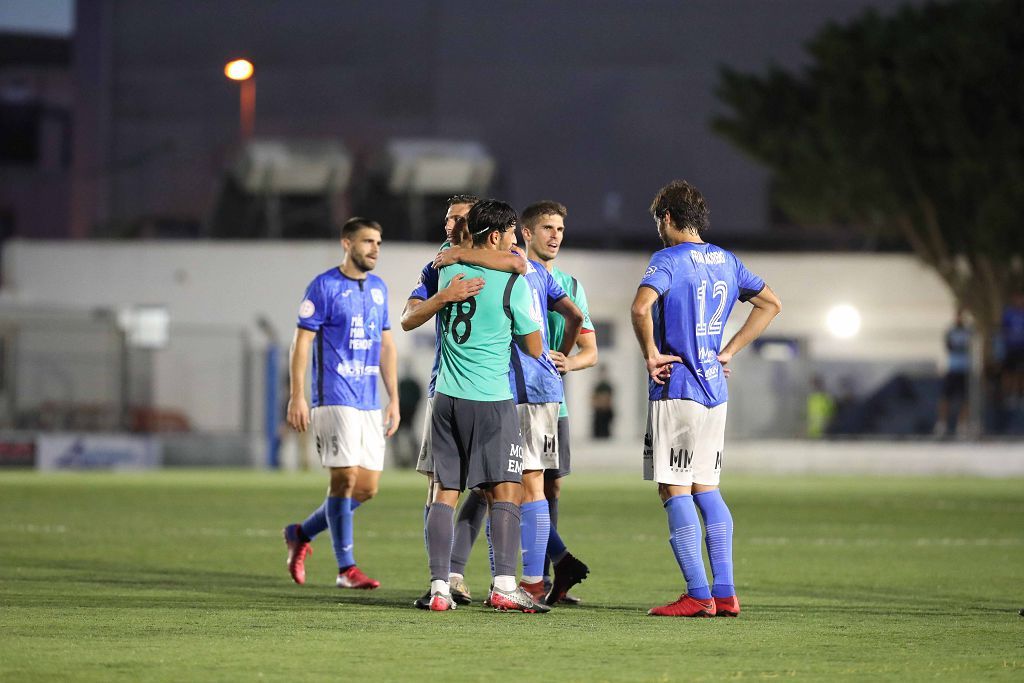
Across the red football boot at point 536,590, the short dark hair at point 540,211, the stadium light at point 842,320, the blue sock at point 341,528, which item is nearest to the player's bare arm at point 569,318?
→ the short dark hair at point 540,211

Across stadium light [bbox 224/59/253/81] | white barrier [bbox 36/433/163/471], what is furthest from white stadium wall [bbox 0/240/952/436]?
stadium light [bbox 224/59/253/81]

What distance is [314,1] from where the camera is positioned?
45.3m

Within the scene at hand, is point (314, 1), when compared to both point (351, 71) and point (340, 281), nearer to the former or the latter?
point (351, 71)

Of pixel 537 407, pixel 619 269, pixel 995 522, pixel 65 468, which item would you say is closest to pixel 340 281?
pixel 537 407

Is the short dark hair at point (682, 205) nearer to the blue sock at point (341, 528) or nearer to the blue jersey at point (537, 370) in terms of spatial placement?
the blue jersey at point (537, 370)

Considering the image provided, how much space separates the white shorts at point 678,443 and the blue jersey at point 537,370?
0.79 metres

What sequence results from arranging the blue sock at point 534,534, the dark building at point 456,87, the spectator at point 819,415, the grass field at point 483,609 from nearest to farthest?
the grass field at point 483,609 → the blue sock at point 534,534 → the spectator at point 819,415 → the dark building at point 456,87

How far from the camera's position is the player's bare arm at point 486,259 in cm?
885

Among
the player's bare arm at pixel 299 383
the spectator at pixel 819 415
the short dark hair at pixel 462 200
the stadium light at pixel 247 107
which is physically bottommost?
the spectator at pixel 819 415

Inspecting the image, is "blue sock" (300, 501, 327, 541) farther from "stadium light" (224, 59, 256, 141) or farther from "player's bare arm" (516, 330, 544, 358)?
"stadium light" (224, 59, 256, 141)

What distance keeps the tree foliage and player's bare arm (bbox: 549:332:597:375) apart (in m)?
28.4

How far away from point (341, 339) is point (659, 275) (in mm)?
2738

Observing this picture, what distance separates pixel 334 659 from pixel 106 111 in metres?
40.1

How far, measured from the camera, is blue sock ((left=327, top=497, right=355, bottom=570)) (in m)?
10.7
